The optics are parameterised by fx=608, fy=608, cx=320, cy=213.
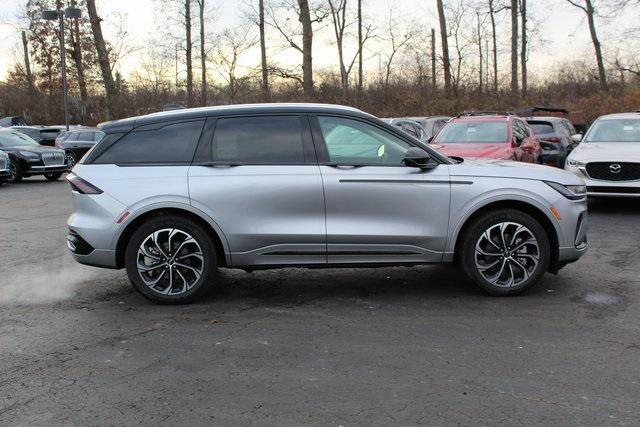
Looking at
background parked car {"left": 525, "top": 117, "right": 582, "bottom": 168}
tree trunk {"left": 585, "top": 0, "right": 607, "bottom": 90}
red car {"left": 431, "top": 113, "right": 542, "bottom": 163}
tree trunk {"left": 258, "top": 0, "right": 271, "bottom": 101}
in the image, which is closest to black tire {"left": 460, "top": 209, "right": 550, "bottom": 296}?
red car {"left": 431, "top": 113, "right": 542, "bottom": 163}

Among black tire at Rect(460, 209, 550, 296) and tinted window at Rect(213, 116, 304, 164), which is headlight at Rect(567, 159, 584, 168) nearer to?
black tire at Rect(460, 209, 550, 296)

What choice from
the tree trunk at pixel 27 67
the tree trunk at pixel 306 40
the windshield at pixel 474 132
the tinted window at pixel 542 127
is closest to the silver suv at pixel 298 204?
the windshield at pixel 474 132

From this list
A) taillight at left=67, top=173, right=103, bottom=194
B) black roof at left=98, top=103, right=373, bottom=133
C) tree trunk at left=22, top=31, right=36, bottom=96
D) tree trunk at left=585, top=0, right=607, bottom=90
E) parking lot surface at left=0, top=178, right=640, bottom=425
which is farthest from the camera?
tree trunk at left=22, top=31, right=36, bottom=96

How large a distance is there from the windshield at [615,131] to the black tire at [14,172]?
16.0 m

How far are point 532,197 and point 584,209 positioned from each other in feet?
2.05

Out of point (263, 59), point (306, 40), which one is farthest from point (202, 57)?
point (306, 40)

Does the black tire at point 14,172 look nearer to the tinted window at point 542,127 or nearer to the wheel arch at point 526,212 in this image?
the tinted window at point 542,127

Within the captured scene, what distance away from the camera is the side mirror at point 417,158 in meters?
5.32

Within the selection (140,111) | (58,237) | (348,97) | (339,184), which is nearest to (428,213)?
(339,184)

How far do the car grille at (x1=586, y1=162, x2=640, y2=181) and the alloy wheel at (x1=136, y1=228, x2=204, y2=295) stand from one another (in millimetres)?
7486

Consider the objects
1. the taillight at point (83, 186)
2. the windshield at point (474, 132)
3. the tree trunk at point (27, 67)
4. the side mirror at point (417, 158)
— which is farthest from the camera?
the tree trunk at point (27, 67)

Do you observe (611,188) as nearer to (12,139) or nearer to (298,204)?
(298,204)

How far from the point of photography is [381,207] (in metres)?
5.38

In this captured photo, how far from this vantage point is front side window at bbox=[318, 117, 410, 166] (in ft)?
17.9
